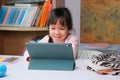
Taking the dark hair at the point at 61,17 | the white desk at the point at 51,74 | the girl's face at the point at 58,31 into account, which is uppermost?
the dark hair at the point at 61,17

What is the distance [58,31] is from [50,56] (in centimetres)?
41

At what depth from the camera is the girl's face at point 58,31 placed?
1740 mm

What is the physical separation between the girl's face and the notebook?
397 millimetres

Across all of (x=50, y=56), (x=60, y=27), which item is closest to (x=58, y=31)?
(x=60, y=27)

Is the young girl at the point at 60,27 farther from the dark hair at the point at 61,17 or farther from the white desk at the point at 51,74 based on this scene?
the white desk at the point at 51,74

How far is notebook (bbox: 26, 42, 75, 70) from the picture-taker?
1.31m

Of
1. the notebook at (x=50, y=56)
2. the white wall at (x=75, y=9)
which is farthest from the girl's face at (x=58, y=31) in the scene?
the white wall at (x=75, y=9)

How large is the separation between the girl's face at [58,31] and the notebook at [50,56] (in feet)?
1.30

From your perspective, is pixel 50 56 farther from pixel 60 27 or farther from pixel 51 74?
pixel 60 27

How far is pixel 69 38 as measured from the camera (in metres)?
1.83

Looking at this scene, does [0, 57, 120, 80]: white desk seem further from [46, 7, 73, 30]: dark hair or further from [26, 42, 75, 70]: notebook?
[46, 7, 73, 30]: dark hair

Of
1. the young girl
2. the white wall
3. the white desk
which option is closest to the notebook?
the white desk

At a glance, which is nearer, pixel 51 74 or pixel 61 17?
Answer: pixel 51 74

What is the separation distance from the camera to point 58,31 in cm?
175
